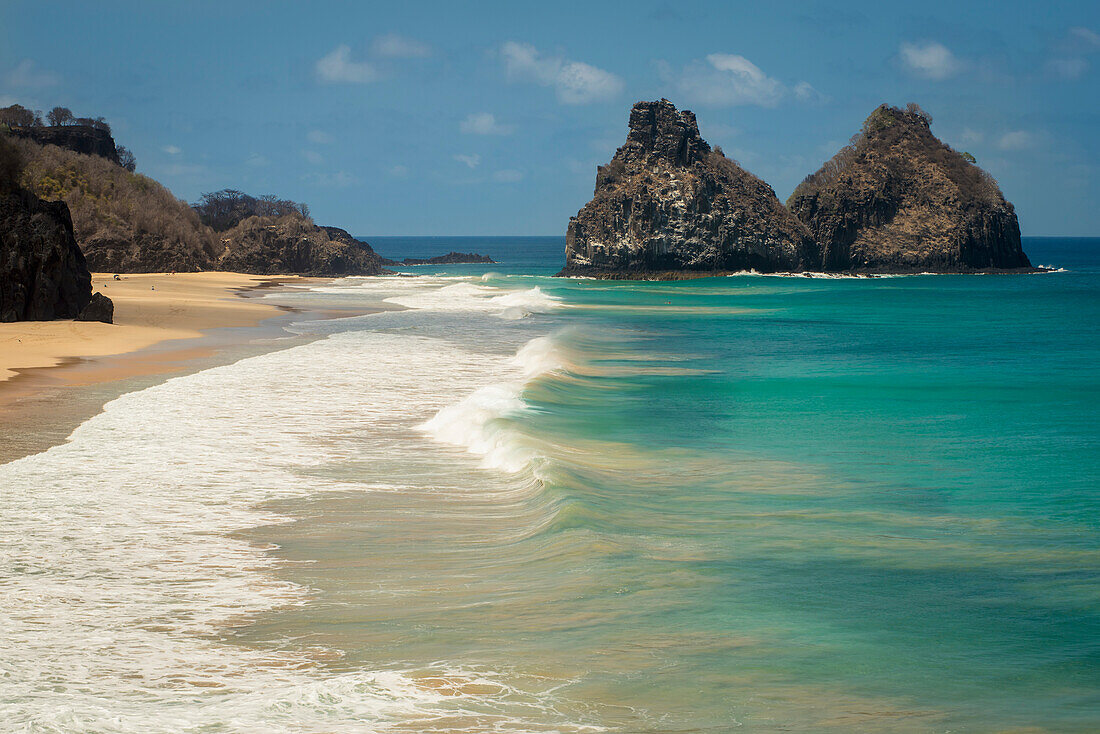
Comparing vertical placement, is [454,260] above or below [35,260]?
above

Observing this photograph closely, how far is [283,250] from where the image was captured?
297ft

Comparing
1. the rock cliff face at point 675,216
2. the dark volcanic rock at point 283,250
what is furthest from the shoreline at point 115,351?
the rock cliff face at point 675,216

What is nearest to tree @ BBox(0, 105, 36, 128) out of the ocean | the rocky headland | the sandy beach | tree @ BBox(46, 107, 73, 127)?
tree @ BBox(46, 107, 73, 127)

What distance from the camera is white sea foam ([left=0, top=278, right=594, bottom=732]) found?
5.25 metres

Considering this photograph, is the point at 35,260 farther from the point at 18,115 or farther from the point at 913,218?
the point at 913,218

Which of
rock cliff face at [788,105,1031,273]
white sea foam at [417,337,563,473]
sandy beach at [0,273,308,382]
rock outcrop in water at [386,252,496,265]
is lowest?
white sea foam at [417,337,563,473]

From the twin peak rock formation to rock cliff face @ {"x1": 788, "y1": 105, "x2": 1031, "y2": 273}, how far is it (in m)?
0.10

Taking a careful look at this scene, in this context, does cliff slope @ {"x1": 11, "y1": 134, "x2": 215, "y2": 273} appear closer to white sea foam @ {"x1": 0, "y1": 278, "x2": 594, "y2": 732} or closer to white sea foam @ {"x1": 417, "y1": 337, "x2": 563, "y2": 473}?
white sea foam @ {"x1": 0, "y1": 278, "x2": 594, "y2": 732}

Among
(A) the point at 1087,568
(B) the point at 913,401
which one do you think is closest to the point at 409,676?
(A) the point at 1087,568

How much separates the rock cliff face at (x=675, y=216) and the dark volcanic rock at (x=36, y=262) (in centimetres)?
6903

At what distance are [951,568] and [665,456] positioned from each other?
16.4ft

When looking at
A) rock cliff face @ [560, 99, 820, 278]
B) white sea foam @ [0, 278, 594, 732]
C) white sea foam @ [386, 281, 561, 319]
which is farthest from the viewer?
rock cliff face @ [560, 99, 820, 278]

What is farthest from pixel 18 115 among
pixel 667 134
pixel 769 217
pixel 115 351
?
pixel 115 351

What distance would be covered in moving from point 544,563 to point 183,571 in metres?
2.88
